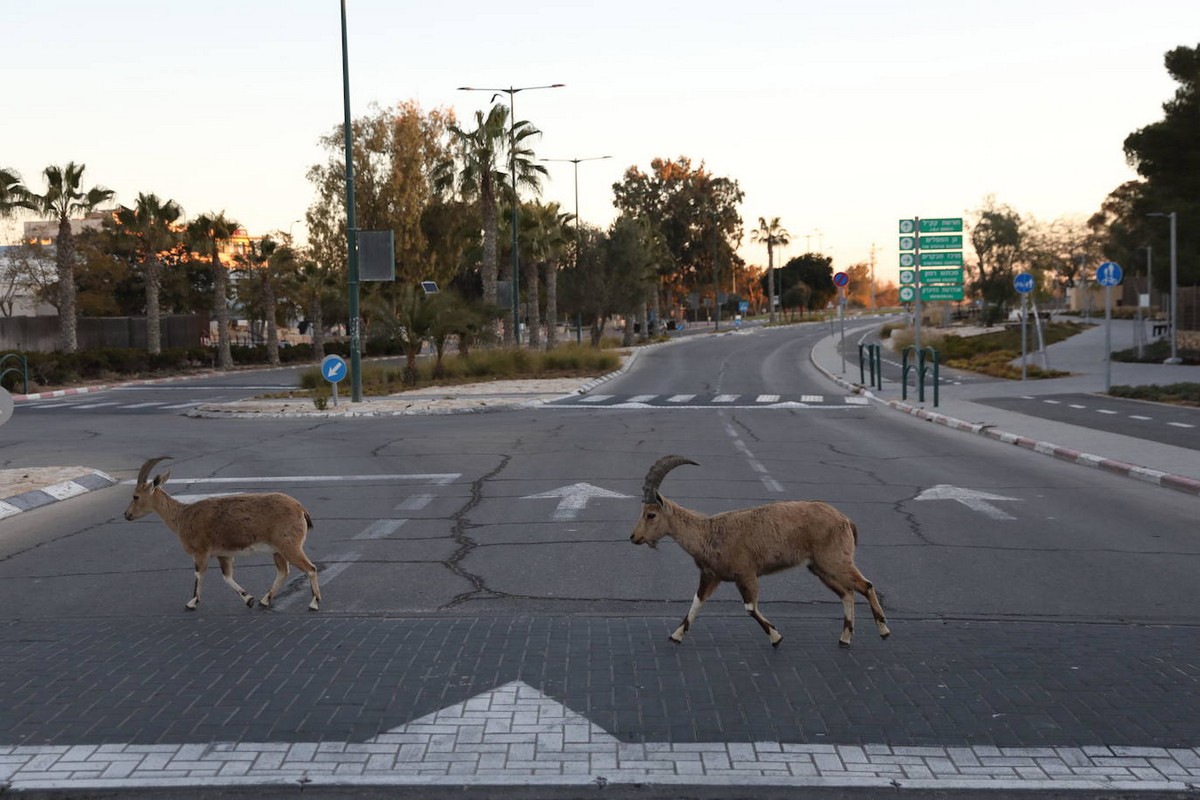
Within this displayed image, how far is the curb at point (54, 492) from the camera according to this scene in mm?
13039

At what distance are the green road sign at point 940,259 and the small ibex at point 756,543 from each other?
3180cm

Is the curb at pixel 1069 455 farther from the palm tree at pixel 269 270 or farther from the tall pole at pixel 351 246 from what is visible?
the palm tree at pixel 269 270

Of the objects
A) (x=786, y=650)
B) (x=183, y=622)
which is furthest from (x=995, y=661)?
(x=183, y=622)

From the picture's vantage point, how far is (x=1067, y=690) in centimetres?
592

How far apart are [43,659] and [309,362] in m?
60.6

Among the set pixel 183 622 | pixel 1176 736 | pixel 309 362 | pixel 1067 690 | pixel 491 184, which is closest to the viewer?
pixel 1176 736

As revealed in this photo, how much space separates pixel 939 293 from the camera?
122 feet

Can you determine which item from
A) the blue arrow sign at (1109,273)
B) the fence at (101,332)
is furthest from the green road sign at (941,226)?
the fence at (101,332)

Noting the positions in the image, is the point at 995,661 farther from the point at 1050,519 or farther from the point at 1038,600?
the point at 1050,519

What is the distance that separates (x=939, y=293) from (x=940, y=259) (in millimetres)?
1120

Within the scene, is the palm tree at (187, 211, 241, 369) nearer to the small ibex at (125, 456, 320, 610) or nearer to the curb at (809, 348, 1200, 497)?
the curb at (809, 348, 1200, 497)

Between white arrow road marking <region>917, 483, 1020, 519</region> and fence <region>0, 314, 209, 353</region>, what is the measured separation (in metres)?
44.3

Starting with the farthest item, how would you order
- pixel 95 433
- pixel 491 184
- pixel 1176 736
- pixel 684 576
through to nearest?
1. pixel 491 184
2. pixel 95 433
3. pixel 684 576
4. pixel 1176 736

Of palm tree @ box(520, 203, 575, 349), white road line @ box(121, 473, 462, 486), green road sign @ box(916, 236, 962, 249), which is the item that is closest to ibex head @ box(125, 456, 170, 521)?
white road line @ box(121, 473, 462, 486)
